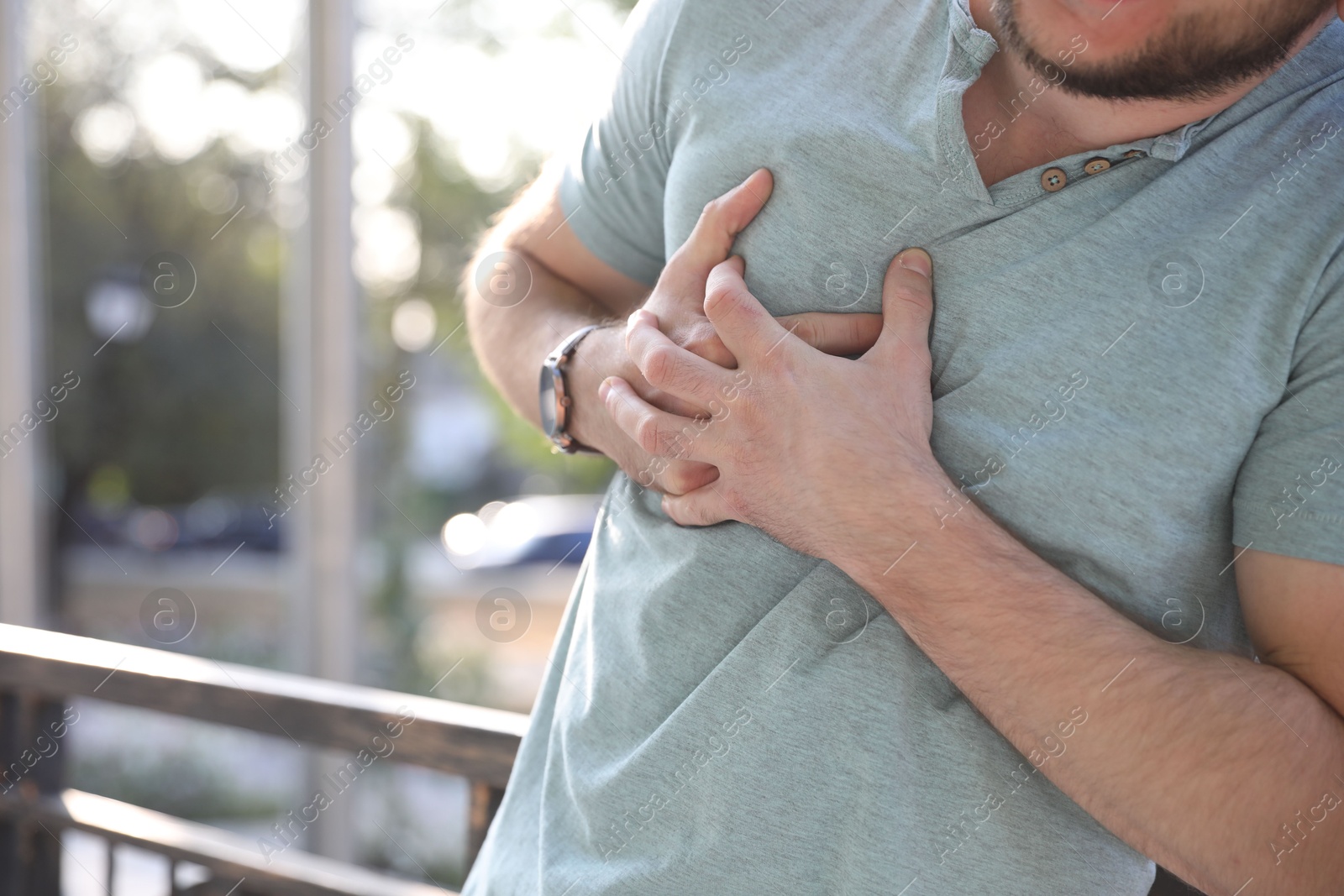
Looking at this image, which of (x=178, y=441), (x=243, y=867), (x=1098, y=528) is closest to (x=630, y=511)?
(x=1098, y=528)

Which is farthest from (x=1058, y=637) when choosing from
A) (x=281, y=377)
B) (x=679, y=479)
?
(x=281, y=377)

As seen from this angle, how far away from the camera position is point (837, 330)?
0.82m

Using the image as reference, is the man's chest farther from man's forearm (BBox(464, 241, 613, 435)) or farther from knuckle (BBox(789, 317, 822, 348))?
man's forearm (BBox(464, 241, 613, 435))

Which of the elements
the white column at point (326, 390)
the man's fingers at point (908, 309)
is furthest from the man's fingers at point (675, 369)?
the white column at point (326, 390)

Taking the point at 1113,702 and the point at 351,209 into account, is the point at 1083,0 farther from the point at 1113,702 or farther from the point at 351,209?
the point at 351,209

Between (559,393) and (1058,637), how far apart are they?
513 millimetres

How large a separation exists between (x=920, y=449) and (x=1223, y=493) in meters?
0.20

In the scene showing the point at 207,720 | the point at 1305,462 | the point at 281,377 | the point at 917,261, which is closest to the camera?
the point at 1305,462

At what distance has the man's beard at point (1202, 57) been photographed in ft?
2.39

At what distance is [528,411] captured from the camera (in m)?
1.14

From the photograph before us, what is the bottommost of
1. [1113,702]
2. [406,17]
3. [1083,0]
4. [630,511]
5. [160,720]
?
[160,720]

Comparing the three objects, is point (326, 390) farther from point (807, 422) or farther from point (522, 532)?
point (807, 422)

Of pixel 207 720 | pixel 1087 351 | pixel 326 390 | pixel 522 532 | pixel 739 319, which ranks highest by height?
pixel 739 319

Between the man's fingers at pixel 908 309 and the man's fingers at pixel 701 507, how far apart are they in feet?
0.50
